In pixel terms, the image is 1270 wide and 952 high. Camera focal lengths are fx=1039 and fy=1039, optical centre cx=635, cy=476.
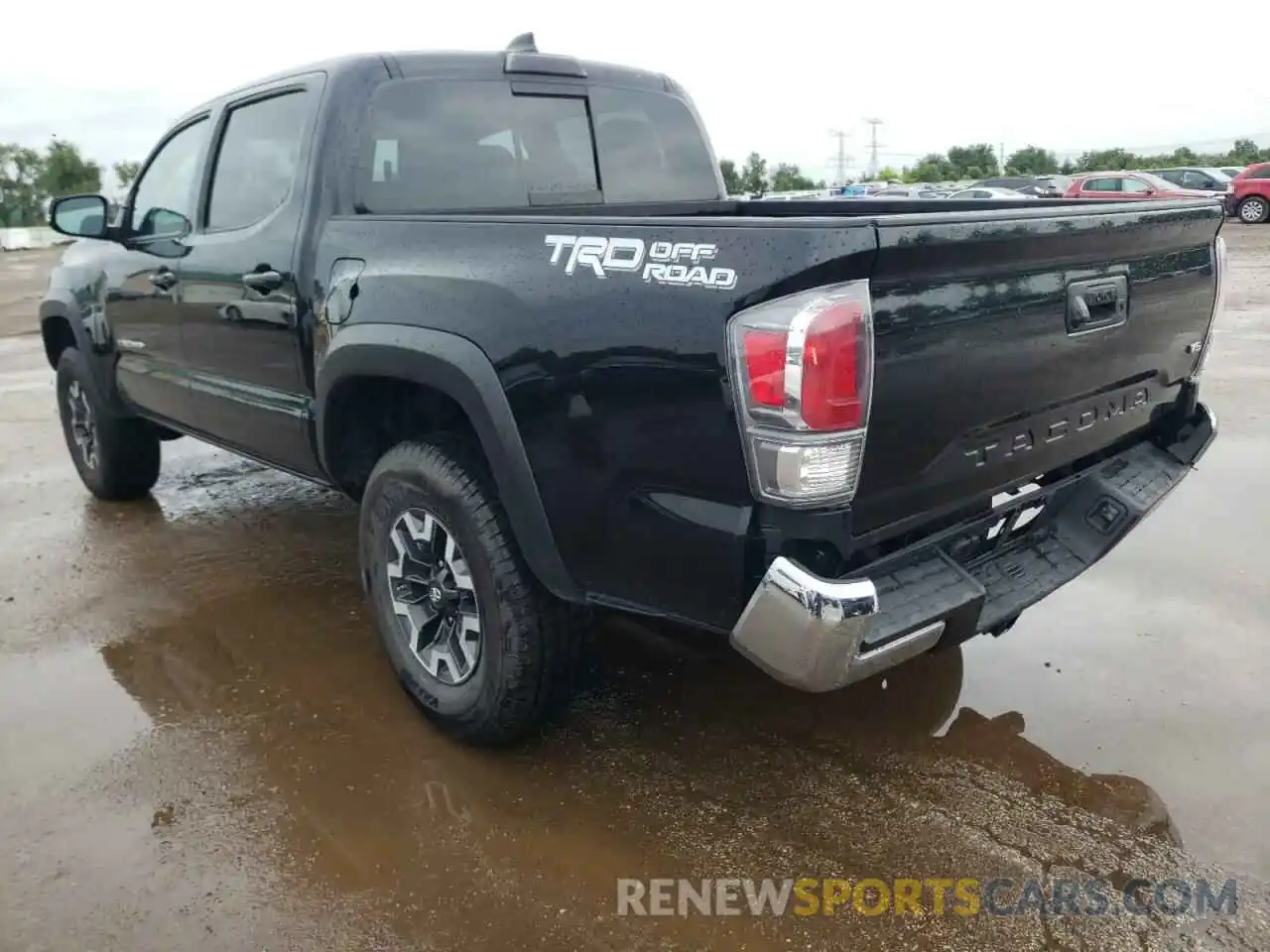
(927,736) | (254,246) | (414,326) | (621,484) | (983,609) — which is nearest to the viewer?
(621,484)

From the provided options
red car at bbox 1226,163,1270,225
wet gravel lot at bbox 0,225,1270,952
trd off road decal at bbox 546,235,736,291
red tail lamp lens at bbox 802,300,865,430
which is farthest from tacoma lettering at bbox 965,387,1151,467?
red car at bbox 1226,163,1270,225

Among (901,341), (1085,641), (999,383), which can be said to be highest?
(901,341)

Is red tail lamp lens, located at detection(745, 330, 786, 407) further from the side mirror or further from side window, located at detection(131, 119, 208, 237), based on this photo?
the side mirror

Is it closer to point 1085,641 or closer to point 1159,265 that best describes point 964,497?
point 1159,265

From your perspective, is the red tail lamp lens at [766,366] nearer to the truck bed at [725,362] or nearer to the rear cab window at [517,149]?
the truck bed at [725,362]

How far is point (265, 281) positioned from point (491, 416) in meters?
1.35

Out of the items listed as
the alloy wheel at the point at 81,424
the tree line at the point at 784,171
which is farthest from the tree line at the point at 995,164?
the alloy wheel at the point at 81,424

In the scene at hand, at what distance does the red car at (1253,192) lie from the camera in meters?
25.9

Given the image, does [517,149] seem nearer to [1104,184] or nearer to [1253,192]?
[1104,184]

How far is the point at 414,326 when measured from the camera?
284 centimetres

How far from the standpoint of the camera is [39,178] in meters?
73.8

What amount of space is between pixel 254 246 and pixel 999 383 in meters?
2.56

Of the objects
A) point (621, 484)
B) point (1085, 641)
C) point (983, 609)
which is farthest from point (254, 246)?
point (1085, 641)

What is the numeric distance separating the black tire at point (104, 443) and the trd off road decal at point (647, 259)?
11.8ft
